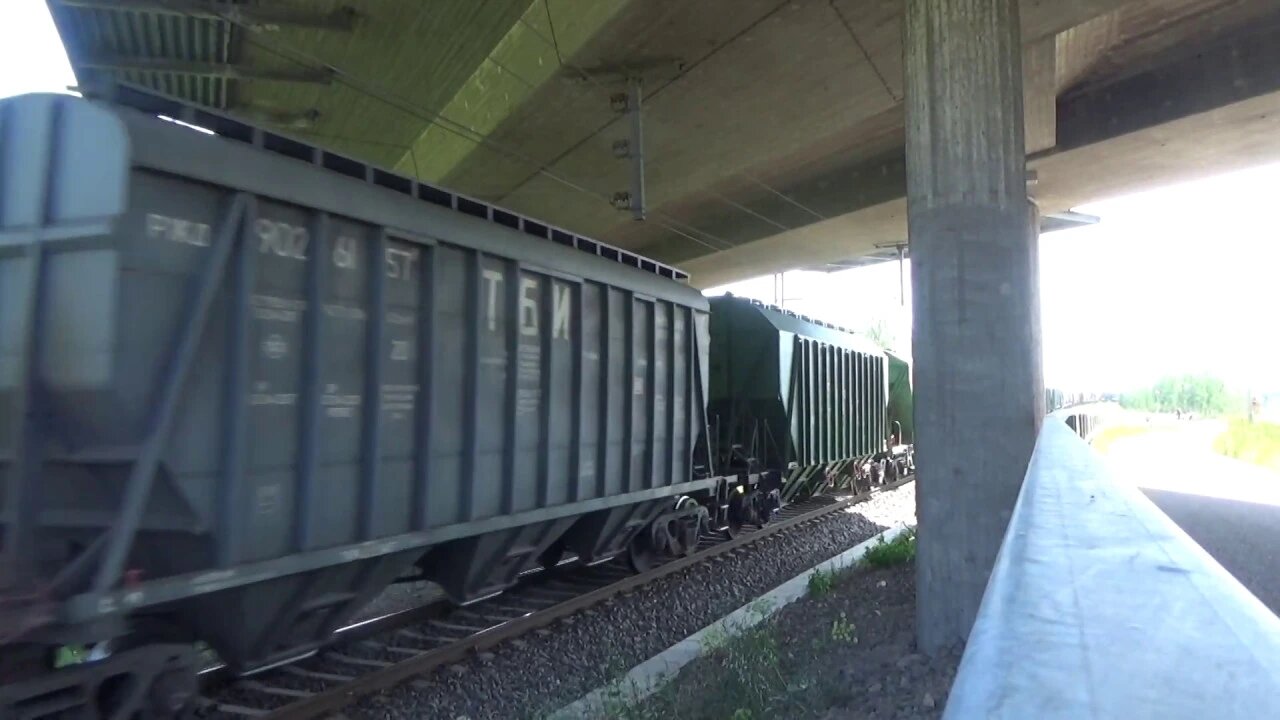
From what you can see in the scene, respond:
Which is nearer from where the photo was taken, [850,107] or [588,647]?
[588,647]

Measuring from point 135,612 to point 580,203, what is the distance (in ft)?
48.3

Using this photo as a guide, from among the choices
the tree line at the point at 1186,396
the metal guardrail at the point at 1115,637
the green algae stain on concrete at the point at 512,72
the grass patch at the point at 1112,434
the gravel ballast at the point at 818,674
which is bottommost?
the gravel ballast at the point at 818,674

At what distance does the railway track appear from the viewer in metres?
5.67

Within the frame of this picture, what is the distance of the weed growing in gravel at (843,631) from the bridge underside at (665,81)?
293 inches

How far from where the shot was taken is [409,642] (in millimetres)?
7062

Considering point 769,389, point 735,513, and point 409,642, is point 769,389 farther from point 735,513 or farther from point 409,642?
point 409,642

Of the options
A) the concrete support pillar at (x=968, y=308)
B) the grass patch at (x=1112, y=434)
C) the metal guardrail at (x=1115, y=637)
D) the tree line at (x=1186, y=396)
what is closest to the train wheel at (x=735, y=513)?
the concrete support pillar at (x=968, y=308)

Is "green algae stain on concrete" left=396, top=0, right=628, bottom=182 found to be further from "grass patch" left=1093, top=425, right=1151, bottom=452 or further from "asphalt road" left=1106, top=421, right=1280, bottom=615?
"grass patch" left=1093, top=425, right=1151, bottom=452

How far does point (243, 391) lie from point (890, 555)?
7137 mm

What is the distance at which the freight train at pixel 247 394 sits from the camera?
4.12 metres

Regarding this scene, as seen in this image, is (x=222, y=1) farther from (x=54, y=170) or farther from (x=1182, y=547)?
(x=1182, y=547)

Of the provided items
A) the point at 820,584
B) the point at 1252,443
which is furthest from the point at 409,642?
the point at 1252,443

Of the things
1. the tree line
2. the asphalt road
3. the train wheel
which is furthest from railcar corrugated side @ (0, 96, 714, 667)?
the tree line

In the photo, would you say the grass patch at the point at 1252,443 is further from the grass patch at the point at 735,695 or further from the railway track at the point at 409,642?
the grass patch at the point at 735,695
